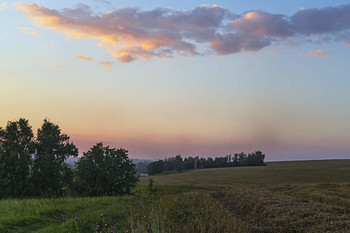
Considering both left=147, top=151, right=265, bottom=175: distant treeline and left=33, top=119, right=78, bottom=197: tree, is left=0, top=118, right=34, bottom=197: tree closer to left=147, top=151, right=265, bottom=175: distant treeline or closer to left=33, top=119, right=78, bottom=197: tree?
left=33, top=119, right=78, bottom=197: tree

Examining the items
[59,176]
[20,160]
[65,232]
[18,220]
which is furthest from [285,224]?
[20,160]

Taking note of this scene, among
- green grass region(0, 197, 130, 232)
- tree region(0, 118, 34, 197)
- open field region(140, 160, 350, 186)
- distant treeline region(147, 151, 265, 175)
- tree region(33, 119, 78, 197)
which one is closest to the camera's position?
green grass region(0, 197, 130, 232)

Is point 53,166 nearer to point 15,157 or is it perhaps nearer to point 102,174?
point 15,157

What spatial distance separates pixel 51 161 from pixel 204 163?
114 meters

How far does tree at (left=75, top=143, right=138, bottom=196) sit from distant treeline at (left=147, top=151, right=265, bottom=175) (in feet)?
345

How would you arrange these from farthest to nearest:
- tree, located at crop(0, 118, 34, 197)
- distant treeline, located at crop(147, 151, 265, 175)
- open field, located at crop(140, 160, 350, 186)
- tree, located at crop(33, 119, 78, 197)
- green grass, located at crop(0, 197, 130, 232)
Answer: distant treeline, located at crop(147, 151, 265, 175) < open field, located at crop(140, 160, 350, 186) < tree, located at crop(33, 119, 78, 197) < tree, located at crop(0, 118, 34, 197) < green grass, located at crop(0, 197, 130, 232)

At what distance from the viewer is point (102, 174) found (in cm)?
2633

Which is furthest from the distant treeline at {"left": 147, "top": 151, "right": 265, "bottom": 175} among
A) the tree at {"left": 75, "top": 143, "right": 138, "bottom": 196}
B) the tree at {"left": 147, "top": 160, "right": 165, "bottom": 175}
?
the tree at {"left": 75, "top": 143, "right": 138, "bottom": 196}

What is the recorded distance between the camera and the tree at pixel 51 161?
2602cm

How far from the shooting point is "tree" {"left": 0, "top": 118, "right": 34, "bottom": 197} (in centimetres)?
2481

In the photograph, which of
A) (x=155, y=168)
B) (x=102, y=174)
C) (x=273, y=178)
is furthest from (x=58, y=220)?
(x=155, y=168)

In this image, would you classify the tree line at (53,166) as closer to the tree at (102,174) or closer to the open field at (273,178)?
the tree at (102,174)

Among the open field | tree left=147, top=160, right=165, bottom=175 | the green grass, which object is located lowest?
tree left=147, top=160, right=165, bottom=175

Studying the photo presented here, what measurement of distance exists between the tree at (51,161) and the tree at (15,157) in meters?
0.77
